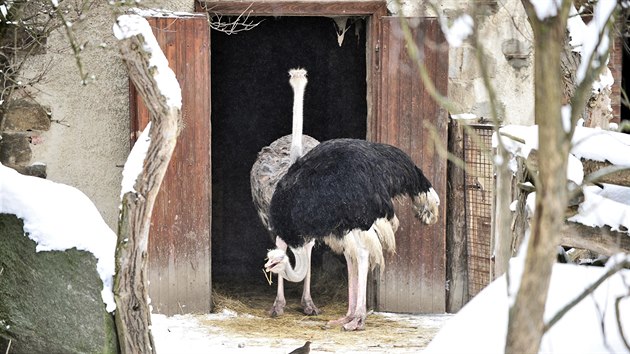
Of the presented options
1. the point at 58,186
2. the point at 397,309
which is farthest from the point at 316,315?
the point at 58,186

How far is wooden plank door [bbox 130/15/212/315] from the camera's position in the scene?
8.98 m

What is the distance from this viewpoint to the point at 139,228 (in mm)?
5785

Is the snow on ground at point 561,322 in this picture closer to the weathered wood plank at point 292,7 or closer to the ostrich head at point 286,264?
the ostrich head at point 286,264

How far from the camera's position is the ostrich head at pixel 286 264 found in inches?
364

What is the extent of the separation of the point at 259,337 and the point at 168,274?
1025 mm

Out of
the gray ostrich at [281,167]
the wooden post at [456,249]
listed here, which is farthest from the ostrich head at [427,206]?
the gray ostrich at [281,167]

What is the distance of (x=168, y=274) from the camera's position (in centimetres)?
915

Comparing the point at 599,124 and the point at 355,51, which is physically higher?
the point at 355,51

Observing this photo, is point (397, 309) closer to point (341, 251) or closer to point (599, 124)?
point (341, 251)

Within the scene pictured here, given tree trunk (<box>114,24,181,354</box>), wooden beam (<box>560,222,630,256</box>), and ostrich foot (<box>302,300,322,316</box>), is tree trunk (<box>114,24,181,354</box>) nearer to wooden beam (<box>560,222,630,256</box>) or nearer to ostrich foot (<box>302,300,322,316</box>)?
wooden beam (<box>560,222,630,256</box>)

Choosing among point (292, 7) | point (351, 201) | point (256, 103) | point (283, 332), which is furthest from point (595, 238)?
point (256, 103)

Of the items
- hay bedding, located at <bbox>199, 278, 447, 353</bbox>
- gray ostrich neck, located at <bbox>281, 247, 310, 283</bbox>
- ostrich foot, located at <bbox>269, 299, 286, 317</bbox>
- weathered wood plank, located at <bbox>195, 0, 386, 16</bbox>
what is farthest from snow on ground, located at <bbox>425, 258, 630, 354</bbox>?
ostrich foot, located at <bbox>269, 299, 286, 317</bbox>

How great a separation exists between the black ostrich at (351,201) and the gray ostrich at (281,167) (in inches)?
15.2

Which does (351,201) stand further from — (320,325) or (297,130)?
(320,325)
